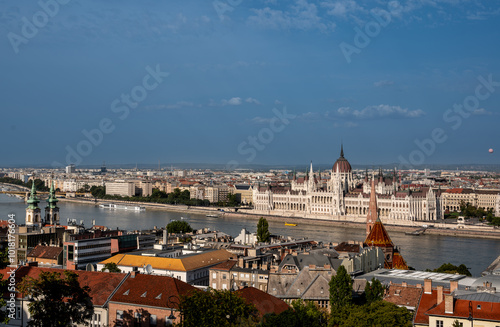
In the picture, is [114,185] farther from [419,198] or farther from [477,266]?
[477,266]

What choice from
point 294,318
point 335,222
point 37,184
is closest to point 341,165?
point 335,222

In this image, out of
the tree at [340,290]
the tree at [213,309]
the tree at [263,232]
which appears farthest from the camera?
the tree at [263,232]

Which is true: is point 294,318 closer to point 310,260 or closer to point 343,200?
point 310,260

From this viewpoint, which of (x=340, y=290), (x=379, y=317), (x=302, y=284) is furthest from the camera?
(x=302, y=284)

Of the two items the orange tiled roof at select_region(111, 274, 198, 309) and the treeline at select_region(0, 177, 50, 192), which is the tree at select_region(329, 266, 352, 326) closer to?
the orange tiled roof at select_region(111, 274, 198, 309)

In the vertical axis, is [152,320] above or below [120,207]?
below

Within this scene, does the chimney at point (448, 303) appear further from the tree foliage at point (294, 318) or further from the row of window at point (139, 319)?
the row of window at point (139, 319)

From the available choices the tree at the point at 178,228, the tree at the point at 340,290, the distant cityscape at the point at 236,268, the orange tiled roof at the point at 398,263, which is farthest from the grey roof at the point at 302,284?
the tree at the point at 178,228
